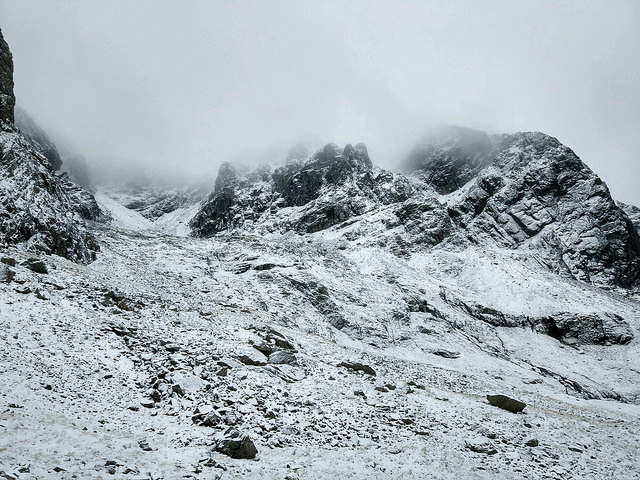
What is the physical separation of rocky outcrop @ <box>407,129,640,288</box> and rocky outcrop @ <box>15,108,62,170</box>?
128818mm

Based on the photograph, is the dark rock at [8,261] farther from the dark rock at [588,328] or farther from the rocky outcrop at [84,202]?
the rocky outcrop at [84,202]

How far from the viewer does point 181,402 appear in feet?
43.1

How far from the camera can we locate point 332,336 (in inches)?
1565

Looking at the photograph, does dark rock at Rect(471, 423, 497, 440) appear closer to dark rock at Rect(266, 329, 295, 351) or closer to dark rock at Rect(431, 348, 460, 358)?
dark rock at Rect(266, 329, 295, 351)

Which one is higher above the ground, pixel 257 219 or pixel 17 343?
pixel 257 219

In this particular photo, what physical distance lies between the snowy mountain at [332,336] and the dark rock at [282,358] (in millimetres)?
154

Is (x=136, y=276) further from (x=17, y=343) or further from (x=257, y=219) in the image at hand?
(x=257, y=219)

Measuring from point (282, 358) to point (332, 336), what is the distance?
70.5 ft

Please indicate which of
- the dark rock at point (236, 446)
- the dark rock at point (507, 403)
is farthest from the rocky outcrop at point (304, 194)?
the dark rock at point (236, 446)

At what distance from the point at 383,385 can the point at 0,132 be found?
4176 cm

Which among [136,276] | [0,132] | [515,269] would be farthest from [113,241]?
[515,269]

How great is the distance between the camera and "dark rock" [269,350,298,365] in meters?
18.6

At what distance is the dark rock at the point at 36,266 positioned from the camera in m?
21.2

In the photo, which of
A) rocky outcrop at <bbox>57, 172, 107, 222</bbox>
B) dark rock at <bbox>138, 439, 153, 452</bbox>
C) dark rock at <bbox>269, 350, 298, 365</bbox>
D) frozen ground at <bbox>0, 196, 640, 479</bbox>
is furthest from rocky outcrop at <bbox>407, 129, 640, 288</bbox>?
rocky outcrop at <bbox>57, 172, 107, 222</bbox>
